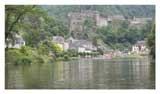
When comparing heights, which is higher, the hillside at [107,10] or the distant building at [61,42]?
the hillside at [107,10]

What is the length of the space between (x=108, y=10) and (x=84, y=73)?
0.64 meters

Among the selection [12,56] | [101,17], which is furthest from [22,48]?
[101,17]

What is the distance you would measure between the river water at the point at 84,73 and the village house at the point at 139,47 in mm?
96

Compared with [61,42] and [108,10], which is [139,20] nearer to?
[108,10]

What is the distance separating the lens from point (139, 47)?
462 cm

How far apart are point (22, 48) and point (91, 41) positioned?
67 centimetres

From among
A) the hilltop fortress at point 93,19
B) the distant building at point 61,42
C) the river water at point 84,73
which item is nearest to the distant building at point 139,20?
the hilltop fortress at point 93,19

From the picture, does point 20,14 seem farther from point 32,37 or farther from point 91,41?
point 91,41

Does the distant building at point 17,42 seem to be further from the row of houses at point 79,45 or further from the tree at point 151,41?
the tree at point 151,41

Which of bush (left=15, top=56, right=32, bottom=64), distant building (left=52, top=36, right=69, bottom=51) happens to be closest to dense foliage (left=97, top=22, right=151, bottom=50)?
distant building (left=52, top=36, right=69, bottom=51)

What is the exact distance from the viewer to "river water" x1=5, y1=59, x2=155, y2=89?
4531 millimetres

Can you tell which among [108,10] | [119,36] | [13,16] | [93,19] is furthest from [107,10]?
[13,16]

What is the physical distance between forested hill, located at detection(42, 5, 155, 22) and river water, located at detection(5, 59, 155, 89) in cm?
44

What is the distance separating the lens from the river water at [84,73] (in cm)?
453
